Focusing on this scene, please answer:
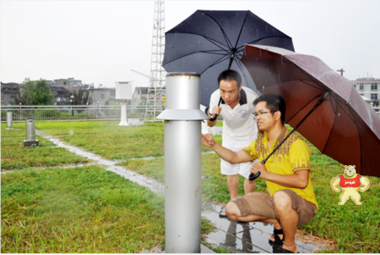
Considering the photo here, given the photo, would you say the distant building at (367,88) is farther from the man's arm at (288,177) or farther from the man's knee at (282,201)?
the man's knee at (282,201)

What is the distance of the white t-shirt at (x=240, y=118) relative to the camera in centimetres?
333

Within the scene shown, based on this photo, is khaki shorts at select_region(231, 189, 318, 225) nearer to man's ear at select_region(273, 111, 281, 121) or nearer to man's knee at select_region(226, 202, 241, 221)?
man's knee at select_region(226, 202, 241, 221)

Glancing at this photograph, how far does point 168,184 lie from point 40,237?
5.60ft

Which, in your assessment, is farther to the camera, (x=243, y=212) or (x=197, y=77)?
(x=243, y=212)

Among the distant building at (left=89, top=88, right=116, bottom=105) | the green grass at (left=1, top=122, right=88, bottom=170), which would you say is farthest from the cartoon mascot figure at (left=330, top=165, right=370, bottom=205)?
the distant building at (left=89, top=88, right=116, bottom=105)

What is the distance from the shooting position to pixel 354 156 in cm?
254

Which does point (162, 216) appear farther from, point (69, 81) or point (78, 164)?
point (69, 81)

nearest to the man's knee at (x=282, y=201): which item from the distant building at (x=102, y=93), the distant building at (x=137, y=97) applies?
the distant building at (x=137, y=97)

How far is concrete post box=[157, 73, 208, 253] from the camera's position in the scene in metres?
2.21

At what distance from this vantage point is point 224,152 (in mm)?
2699

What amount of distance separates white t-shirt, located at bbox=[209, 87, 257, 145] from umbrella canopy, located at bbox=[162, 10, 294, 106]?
0.50 feet

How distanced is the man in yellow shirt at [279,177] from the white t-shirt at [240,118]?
0.77 metres

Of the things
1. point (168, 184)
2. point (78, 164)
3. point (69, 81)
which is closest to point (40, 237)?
point (168, 184)

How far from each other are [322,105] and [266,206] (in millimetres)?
930
